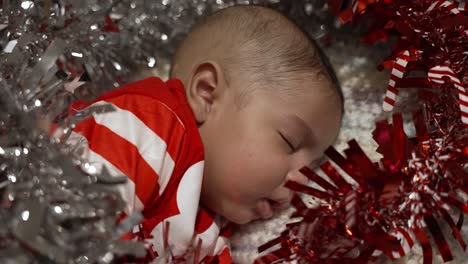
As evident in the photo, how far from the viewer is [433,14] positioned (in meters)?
0.97

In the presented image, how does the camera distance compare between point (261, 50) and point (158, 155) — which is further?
point (261, 50)

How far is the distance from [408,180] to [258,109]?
28 centimetres

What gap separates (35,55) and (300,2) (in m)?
0.58

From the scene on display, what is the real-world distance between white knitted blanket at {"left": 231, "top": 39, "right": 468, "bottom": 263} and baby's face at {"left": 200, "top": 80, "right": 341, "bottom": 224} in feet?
0.22

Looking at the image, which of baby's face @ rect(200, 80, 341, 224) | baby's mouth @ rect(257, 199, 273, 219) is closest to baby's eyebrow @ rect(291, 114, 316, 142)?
baby's face @ rect(200, 80, 341, 224)

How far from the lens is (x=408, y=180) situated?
2.73 feet

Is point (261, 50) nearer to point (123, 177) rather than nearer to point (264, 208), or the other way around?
point (264, 208)

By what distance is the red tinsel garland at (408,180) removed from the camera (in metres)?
0.83

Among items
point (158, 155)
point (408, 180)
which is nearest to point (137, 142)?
point (158, 155)

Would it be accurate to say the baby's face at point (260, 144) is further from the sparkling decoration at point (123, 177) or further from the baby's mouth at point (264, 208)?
the sparkling decoration at point (123, 177)

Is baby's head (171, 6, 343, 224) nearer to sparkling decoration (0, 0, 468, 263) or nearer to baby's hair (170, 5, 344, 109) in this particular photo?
baby's hair (170, 5, 344, 109)

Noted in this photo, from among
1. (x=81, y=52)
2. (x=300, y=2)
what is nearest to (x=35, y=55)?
(x=81, y=52)

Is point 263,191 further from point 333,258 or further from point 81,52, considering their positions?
point 81,52

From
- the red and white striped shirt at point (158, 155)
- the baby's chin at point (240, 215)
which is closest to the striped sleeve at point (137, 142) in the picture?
the red and white striped shirt at point (158, 155)
